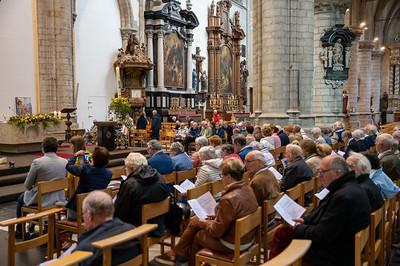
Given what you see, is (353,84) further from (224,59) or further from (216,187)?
(216,187)

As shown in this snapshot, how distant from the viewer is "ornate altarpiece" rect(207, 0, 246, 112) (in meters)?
25.9

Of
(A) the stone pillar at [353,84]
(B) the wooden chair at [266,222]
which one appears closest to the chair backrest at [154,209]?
(B) the wooden chair at [266,222]

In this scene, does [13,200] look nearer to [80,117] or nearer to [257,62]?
[257,62]

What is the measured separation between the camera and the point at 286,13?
12.3m

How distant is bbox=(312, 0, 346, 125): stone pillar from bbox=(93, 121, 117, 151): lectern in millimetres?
7557

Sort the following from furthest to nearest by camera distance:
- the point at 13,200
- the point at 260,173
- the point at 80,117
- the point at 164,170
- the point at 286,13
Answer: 1. the point at 80,117
2. the point at 286,13
3. the point at 13,200
4. the point at 164,170
5. the point at 260,173

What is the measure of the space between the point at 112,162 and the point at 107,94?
26.4 ft

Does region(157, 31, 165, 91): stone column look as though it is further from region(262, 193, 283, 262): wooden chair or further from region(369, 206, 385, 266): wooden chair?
region(369, 206, 385, 266): wooden chair

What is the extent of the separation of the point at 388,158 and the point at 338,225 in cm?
291

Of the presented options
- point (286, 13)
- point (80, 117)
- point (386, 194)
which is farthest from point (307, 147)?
point (80, 117)

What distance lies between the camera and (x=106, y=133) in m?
11.7

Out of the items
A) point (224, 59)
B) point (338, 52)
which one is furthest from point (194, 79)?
point (338, 52)

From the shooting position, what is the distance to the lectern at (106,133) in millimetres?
11477

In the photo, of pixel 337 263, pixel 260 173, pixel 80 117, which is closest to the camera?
pixel 337 263
